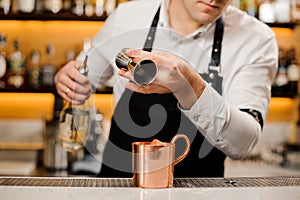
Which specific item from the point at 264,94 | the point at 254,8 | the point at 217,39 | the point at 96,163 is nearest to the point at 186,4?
the point at 217,39

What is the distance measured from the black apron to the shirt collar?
0.10 ft

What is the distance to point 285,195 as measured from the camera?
1117 mm

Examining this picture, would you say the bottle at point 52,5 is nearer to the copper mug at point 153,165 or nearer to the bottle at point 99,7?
the bottle at point 99,7

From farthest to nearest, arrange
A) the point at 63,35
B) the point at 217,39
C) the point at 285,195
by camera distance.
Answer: the point at 63,35 → the point at 217,39 → the point at 285,195

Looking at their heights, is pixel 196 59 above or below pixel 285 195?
above

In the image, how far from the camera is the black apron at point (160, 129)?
1.66 metres

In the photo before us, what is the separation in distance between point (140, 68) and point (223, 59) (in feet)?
2.23

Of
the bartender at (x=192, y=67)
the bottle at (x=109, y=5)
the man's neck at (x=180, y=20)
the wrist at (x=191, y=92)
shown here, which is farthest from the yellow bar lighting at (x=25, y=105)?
the wrist at (x=191, y=92)

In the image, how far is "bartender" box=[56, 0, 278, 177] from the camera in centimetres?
151

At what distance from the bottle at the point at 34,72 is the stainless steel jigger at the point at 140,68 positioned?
6.73ft

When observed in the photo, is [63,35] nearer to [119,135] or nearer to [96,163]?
[96,163]

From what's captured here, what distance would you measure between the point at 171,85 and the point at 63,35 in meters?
2.26

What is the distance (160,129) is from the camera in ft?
5.58

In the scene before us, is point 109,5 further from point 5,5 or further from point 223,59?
point 223,59
